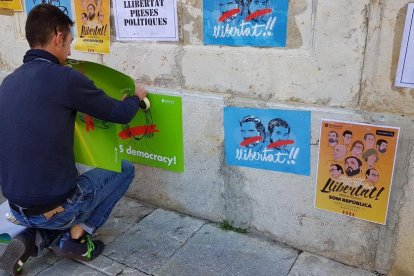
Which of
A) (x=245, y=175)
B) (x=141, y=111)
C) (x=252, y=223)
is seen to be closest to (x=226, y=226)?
(x=252, y=223)

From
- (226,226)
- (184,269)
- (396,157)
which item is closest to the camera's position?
(396,157)

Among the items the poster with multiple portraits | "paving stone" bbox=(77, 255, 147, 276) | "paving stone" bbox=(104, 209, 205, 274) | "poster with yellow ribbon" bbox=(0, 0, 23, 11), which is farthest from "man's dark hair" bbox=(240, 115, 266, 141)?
"poster with yellow ribbon" bbox=(0, 0, 23, 11)

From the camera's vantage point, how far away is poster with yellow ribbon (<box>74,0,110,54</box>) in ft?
10.3

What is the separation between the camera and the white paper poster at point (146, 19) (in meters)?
2.83

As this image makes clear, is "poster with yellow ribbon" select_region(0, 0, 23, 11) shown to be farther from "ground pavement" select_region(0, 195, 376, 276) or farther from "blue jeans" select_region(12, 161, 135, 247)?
"ground pavement" select_region(0, 195, 376, 276)

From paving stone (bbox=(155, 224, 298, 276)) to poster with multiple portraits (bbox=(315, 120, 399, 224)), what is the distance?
50 cm

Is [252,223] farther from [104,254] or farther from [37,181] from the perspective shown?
[37,181]

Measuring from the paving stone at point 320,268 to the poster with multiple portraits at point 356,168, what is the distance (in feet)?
1.24

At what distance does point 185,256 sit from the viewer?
275cm

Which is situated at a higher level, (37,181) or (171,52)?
(171,52)

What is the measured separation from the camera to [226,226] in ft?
10.0

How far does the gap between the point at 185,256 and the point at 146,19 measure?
5.75ft

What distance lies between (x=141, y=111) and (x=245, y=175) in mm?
978

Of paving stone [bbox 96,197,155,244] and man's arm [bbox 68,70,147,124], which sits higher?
man's arm [bbox 68,70,147,124]
